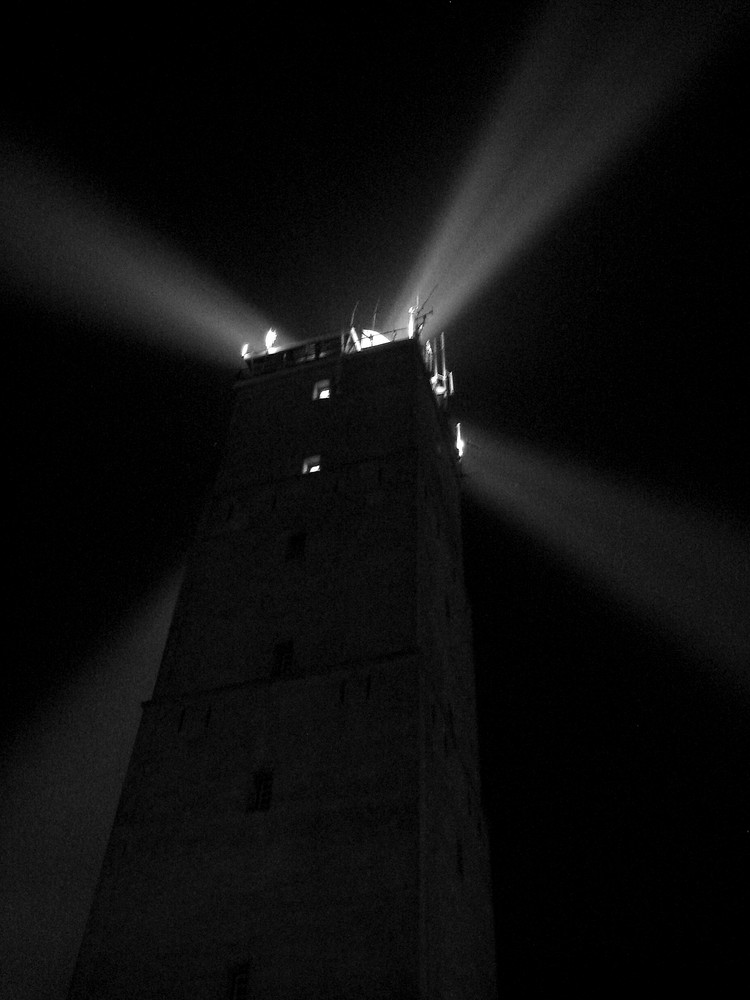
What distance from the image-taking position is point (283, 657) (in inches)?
1133

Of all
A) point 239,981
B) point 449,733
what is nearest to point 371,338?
point 449,733

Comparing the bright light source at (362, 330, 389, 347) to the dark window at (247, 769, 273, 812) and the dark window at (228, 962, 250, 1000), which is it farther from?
the dark window at (228, 962, 250, 1000)

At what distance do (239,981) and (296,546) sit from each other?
49.4 ft

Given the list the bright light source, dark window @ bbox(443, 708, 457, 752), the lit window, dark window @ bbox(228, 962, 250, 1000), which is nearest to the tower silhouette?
dark window @ bbox(228, 962, 250, 1000)

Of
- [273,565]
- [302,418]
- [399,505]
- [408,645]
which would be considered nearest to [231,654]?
[273,565]

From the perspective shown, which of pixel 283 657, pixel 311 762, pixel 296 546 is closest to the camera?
pixel 311 762

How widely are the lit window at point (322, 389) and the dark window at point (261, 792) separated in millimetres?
20015

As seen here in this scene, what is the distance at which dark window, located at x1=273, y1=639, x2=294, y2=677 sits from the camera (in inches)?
1117

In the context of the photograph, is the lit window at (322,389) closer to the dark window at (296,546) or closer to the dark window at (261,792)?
the dark window at (296,546)

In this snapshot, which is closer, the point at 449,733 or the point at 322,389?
the point at 449,733

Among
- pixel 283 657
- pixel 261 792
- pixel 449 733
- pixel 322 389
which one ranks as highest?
pixel 322 389

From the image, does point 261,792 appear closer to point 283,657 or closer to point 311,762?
point 311,762

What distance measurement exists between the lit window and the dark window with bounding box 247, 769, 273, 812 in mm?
20015

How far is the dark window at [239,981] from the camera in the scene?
21.2m
